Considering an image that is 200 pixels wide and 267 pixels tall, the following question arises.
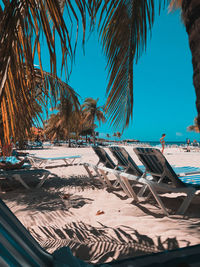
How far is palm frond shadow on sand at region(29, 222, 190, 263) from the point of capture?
1942 millimetres

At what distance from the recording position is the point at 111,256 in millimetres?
1905

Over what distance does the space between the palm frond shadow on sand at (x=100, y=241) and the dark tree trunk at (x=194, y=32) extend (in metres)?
1.45

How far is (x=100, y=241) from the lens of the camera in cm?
220

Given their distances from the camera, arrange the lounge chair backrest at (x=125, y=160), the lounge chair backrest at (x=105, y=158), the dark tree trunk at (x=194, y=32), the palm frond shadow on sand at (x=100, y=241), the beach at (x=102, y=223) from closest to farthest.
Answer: the dark tree trunk at (x=194, y=32), the palm frond shadow on sand at (x=100, y=241), the beach at (x=102, y=223), the lounge chair backrest at (x=125, y=160), the lounge chair backrest at (x=105, y=158)

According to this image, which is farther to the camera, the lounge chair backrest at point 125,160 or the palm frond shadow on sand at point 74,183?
the palm frond shadow on sand at point 74,183

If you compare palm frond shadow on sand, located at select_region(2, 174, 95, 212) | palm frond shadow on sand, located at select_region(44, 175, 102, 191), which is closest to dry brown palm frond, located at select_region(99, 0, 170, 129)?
palm frond shadow on sand, located at select_region(2, 174, 95, 212)

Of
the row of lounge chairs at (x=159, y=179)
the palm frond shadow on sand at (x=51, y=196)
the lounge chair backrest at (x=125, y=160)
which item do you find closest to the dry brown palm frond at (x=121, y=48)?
the row of lounge chairs at (x=159, y=179)

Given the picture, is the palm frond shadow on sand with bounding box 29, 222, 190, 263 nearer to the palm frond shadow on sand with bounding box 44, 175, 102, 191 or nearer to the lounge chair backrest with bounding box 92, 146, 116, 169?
the lounge chair backrest with bounding box 92, 146, 116, 169

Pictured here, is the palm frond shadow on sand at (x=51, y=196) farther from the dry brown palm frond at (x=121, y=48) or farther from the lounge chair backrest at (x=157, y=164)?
the dry brown palm frond at (x=121, y=48)

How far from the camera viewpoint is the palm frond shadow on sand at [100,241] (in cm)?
194

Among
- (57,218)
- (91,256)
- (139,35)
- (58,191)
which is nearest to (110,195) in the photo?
(58,191)

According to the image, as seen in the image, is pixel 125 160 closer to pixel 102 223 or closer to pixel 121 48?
pixel 102 223

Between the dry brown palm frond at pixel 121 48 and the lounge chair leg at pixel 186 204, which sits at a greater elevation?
the dry brown palm frond at pixel 121 48

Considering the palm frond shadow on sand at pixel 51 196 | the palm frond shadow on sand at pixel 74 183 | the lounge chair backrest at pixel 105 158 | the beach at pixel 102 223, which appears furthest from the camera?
the palm frond shadow on sand at pixel 74 183
